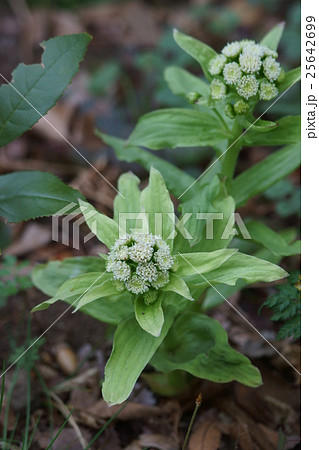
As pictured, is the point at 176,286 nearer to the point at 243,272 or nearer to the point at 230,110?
the point at 243,272

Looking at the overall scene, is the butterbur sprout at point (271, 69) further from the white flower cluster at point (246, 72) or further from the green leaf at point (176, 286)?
the green leaf at point (176, 286)

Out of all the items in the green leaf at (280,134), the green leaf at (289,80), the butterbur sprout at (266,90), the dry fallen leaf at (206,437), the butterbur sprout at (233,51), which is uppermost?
the butterbur sprout at (233,51)

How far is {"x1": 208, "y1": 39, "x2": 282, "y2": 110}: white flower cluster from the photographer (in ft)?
5.54

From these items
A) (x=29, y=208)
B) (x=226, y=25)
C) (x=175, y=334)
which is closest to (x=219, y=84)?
(x=29, y=208)

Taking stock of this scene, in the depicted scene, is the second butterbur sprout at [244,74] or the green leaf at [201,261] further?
the second butterbur sprout at [244,74]

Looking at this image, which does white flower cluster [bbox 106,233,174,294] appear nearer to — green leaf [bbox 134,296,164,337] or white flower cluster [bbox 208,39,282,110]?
green leaf [bbox 134,296,164,337]

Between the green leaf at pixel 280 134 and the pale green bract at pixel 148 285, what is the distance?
42cm

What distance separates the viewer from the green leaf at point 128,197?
69.1 inches

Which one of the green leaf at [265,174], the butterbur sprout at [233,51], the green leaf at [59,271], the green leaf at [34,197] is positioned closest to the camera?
the green leaf at [34,197]

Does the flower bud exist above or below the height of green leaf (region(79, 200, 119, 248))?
above

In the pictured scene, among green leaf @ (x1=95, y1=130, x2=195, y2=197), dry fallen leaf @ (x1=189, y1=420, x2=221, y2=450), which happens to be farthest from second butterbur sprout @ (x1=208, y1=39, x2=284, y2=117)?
dry fallen leaf @ (x1=189, y1=420, x2=221, y2=450)

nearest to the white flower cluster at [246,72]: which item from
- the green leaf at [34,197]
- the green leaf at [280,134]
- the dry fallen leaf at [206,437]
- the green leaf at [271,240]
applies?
the green leaf at [280,134]
